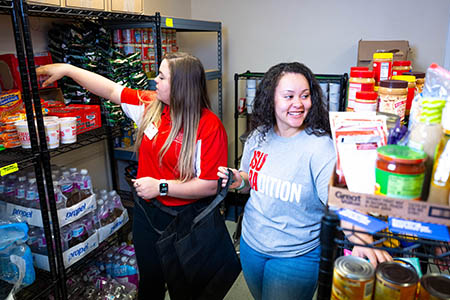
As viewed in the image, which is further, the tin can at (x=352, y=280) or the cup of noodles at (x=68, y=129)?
the cup of noodles at (x=68, y=129)

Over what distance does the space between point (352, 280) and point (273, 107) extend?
2.82 ft

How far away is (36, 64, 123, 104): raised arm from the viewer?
182 centimetres

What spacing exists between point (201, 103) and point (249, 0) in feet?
6.38

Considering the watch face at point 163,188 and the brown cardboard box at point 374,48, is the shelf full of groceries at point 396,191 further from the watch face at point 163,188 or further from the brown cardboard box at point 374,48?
the brown cardboard box at point 374,48

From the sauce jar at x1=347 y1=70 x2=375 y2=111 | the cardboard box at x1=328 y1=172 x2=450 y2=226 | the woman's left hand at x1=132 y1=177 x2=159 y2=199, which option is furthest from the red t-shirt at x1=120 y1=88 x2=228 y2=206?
the cardboard box at x1=328 y1=172 x2=450 y2=226

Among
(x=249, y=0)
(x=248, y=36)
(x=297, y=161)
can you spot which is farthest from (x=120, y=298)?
(x=249, y=0)

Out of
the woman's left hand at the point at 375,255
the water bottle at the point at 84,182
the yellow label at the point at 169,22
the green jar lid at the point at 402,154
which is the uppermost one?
the yellow label at the point at 169,22

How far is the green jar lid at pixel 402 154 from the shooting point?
61cm

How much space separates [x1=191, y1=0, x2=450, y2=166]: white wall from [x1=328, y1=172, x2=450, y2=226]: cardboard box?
8.77 feet

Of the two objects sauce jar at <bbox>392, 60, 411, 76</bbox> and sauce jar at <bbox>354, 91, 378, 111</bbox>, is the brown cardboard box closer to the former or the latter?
sauce jar at <bbox>392, 60, 411, 76</bbox>

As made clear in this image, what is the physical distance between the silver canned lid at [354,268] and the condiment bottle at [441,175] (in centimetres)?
18

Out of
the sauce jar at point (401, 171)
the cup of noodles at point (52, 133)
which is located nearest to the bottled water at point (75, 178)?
the cup of noodles at point (52, 133)

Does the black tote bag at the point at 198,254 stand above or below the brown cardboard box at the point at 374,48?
below

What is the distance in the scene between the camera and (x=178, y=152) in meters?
1.72
